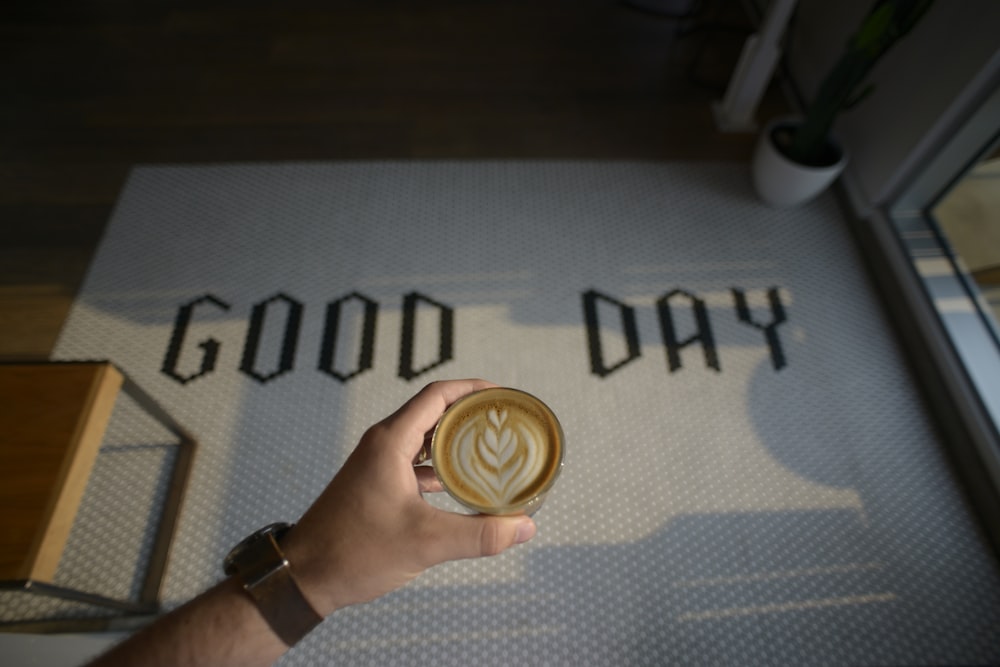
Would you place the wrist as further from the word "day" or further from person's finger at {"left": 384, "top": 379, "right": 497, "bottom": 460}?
the word "day"

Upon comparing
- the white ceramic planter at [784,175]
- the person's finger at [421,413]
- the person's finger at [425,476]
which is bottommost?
the person's finger at [425,476]

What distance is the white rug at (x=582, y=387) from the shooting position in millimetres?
1010

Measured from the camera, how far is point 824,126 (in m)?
1.30

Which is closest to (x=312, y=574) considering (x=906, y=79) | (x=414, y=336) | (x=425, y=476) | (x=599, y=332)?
(x=425, y=476)

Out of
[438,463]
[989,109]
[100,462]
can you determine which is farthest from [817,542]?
[100,462]

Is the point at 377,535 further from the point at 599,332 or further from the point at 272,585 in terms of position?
the point at 599,332

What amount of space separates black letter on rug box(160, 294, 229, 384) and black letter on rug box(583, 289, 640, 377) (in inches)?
36.4

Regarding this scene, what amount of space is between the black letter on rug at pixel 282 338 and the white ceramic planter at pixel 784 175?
4.36 feet

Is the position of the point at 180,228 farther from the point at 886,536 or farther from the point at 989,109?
the point at 989,109

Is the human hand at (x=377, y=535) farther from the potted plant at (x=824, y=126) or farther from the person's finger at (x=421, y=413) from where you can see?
the potted plant at (x=824, y=126)

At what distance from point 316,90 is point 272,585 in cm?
169

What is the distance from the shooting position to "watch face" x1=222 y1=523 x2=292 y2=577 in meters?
0.62

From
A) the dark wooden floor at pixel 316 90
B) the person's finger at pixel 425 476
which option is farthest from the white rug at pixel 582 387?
the person's finger at pixel 425 476

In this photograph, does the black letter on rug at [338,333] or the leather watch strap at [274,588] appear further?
the black letter on rug at [338,333]
